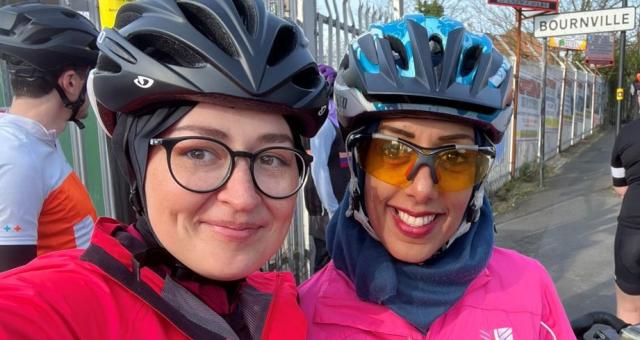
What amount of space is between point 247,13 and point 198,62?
0.25 metres

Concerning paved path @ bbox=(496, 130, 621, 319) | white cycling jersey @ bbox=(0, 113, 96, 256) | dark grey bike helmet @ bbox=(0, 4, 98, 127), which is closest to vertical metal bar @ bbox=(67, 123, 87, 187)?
dark grey bike helmet @ bbox=(0, 4, 98, 127)

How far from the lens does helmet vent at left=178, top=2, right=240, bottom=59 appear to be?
1300 millimetres

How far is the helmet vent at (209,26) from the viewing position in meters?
1.30

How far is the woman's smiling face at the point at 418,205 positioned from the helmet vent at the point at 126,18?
0.88m

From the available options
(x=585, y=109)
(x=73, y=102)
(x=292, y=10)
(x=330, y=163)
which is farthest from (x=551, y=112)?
(x=73, y=102)

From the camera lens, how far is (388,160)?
67.2 inches

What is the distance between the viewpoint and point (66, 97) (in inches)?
98.5

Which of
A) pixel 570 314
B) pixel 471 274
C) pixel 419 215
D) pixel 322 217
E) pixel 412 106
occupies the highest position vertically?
pixel 412 106

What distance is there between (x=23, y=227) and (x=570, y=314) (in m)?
4.89

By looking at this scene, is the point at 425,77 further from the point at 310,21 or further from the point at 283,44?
the point at 310,21

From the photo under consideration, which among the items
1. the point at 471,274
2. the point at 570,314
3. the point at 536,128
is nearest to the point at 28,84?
the point at 471,274

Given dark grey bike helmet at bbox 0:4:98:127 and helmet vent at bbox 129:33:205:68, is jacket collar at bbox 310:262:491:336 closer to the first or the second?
helmet vent at bbox 129:33:205:68

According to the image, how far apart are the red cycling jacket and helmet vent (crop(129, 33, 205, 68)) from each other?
46 cm

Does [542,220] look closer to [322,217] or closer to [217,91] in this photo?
[322,217]
